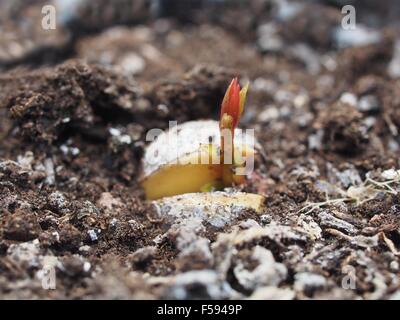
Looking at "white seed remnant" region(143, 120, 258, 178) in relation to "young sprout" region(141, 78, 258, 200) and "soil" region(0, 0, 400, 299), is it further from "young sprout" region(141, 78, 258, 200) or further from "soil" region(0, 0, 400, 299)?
"soil" region(0, 0, 400, 299)

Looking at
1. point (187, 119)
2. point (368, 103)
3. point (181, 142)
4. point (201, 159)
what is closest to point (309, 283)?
point (201, 159)

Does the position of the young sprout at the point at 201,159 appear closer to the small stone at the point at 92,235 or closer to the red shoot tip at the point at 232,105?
the red shoot tip at the point at 232,105

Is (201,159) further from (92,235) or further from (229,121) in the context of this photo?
(92,235)

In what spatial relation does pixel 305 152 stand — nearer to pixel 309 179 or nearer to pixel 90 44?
pixel 309 179

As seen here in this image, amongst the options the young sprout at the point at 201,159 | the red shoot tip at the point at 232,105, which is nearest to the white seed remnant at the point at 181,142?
the young sprout at the point at 201,159
